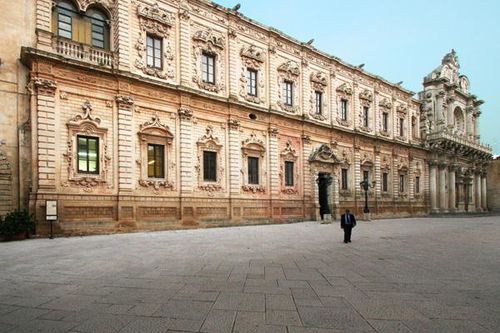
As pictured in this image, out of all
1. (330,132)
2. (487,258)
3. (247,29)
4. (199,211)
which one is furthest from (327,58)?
(487,258)

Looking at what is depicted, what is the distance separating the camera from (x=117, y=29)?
1722 centimetres

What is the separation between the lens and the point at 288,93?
25797 mm

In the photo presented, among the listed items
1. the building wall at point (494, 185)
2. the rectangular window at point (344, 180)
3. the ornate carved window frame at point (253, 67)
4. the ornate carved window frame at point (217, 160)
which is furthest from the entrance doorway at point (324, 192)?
the building wall at point (494, 185)

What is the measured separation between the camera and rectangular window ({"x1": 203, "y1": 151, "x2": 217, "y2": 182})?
20.3m

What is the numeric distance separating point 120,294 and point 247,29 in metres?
20.8

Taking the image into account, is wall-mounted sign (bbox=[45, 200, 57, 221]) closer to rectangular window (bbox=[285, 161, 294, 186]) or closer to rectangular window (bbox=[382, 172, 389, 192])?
rectangular window (bbox=[285, 161, 294, 186])

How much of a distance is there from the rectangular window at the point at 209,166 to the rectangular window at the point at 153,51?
5623 mm

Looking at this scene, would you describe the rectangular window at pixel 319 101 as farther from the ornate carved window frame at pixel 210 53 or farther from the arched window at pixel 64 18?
the arched window at pixel 64 18

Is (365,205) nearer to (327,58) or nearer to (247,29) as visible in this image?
(327,58)

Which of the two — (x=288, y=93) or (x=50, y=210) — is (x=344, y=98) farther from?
(x=50, y=210)

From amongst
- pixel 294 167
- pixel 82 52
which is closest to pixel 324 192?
pixel 294 167

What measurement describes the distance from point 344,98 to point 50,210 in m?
24.5

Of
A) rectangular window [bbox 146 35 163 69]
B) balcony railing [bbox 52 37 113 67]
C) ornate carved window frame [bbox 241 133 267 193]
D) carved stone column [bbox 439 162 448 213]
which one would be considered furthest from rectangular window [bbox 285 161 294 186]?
carved stone column [bbox 439 162 448 213]

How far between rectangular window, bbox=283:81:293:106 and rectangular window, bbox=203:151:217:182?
7.84 metres
